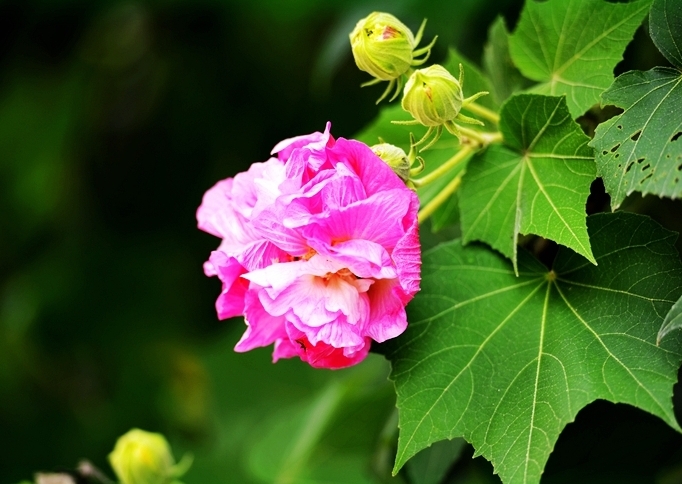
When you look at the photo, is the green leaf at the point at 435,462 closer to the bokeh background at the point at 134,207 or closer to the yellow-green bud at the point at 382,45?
the yellow-green bud at the point at 382,45

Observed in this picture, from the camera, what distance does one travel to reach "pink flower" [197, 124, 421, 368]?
23.4 inches

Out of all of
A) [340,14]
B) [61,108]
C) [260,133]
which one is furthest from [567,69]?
[61,108]

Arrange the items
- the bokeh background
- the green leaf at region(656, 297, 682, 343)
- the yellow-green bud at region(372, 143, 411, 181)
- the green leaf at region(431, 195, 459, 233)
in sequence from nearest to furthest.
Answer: the green leaf at region(656, 297, 682, 343) → the yellow-green bud at region(372, 143, 411, 181) → the green leaf at region(431, 195, 459, 233) → the bokeh background

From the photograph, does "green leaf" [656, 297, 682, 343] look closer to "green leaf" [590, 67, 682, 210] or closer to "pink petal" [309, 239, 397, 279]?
"green leaf" [590, 67, 682, 210]

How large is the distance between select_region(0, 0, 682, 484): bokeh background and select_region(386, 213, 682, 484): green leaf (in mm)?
962

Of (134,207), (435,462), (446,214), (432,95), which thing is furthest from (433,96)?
(134,207)

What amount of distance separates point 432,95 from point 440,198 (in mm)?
154

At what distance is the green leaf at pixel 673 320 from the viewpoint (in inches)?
20.8

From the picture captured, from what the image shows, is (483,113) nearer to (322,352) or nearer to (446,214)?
(446,214)

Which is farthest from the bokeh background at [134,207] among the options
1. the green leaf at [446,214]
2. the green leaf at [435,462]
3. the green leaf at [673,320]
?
the green leaf at [673,320]

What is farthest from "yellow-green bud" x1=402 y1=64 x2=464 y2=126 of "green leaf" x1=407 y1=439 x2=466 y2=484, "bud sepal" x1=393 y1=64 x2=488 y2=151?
"green leaf" x1=407 y1=439 x2=466 y2=484

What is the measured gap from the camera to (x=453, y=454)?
2.94 ft

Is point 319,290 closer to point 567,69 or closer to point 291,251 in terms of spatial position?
point 291,251

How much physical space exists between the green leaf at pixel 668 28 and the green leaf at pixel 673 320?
0.65 ft
